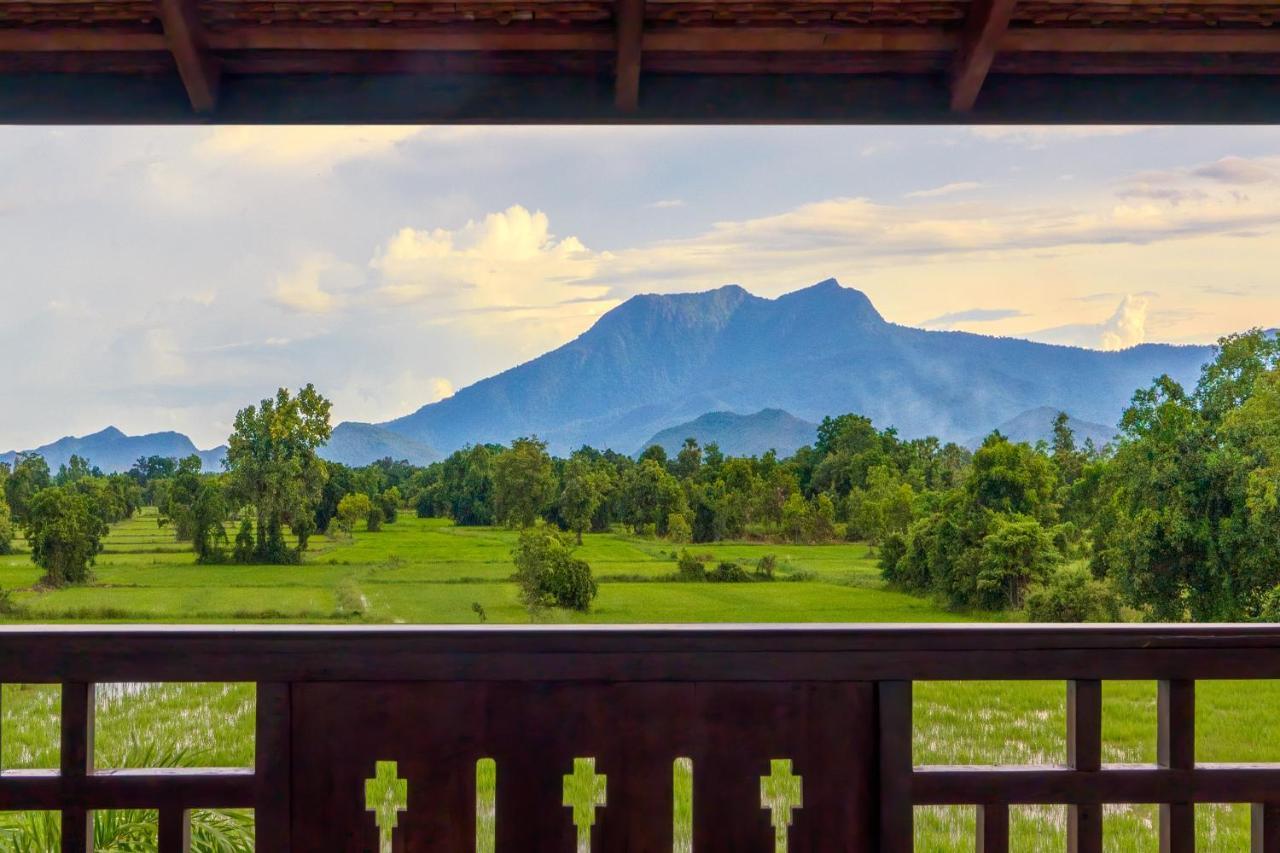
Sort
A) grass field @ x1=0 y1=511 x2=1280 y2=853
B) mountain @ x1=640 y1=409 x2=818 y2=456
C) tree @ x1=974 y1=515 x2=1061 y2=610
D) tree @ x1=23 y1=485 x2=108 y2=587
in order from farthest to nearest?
1. mountain @ x1=640 y1=409 x2=818 y2=456
2. tree @ x1=974 y1=515 x2=1061 y2=610
3. tree @ x1=23 y1=485 x2=108 y2=587
4. grass field @ x1=0 y1=511 x2=1280 y2=853

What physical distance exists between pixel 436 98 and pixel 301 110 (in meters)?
0.18

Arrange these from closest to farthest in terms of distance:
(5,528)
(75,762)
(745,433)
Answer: (75,762) < (5,528) < (745,433)

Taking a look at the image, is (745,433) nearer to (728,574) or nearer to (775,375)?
(728,574)

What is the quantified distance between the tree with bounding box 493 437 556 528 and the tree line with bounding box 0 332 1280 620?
0.10ft

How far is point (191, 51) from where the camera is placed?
3.86 ft

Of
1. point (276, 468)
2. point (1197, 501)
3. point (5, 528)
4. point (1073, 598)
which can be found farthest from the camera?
point (276, 468)

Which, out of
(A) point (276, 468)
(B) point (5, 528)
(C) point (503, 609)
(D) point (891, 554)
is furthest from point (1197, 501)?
(B) point (5, 528)

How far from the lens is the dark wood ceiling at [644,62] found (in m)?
1.21

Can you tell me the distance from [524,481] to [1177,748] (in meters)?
13.6

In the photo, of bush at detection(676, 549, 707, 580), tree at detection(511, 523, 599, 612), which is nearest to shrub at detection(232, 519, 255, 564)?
tree at detection(511, 523, 599, 612)

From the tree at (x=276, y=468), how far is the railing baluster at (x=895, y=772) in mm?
13371

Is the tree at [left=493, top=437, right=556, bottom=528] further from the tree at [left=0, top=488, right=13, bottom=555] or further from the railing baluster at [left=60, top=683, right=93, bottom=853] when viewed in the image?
the railing baluster at [left=60, top=683, right=93, bottom=853]

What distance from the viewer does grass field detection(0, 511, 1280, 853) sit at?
29.0 ft

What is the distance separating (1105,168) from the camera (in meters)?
23.8
